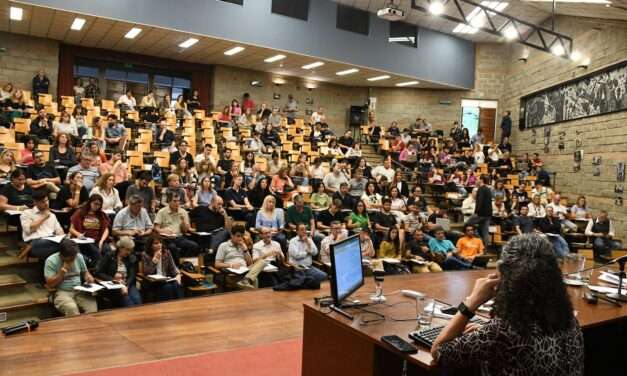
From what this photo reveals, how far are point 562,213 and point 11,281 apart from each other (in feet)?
33.4

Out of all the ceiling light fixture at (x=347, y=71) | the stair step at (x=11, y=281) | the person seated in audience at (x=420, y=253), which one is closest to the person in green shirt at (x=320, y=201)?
the person seated in audience at (x=420, y=253)

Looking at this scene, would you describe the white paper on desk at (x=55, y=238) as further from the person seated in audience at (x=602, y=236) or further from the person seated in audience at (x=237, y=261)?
the person seated in audience at (x=602, y=236)

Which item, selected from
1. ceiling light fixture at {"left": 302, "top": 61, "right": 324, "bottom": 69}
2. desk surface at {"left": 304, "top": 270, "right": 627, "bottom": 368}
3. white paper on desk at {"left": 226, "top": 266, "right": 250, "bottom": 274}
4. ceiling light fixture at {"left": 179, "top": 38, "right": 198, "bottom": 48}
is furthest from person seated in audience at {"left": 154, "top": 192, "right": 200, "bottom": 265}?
ceiling light fixture at {"left": 302, "top": 61, "right": 324, "bottom": 69}

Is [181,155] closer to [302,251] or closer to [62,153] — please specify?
[62,153]

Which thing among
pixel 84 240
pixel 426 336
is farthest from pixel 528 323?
pixel 84 240

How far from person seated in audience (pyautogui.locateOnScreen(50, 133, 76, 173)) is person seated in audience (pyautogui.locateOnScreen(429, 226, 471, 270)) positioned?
5.77 meters

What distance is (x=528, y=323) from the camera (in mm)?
1767

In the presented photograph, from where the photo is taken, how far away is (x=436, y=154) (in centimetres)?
1465

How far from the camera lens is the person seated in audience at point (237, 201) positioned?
8.22 metres

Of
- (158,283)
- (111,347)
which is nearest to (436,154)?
(158,283)

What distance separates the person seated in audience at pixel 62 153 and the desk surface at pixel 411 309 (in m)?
6.05

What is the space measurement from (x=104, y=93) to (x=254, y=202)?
28.7 feet

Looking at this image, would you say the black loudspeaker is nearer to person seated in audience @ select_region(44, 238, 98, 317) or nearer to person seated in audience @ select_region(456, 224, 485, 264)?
person seated in audience @ select_region(456, 224, 485, 264)

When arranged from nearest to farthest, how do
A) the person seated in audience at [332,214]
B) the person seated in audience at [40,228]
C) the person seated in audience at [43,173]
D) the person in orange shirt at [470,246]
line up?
the person seated in audience at [40,228] < the person seated in audience at [43,173] < the person in orange shirt at [470,246] < the person seated in audience at [332,214]
